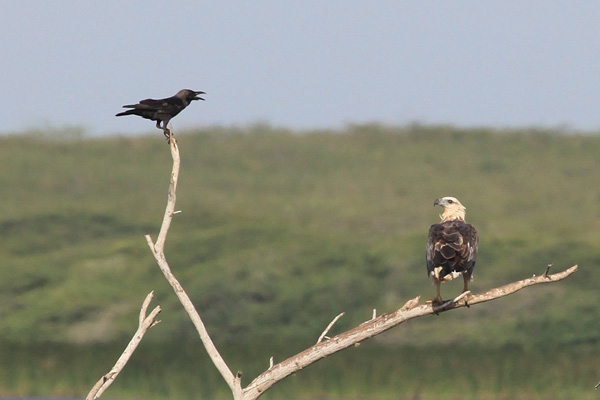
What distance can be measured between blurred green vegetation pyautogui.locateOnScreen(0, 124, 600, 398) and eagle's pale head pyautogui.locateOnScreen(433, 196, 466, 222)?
12.8 metres

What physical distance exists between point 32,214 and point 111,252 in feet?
17.9

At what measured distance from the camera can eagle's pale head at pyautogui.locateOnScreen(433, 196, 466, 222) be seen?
1091cm

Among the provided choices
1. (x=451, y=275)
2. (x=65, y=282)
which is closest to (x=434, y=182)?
(x=65, y=282)

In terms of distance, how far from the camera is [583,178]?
2199 inches

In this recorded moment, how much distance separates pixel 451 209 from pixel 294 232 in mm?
33158

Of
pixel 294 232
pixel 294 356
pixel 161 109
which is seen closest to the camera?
pixel 294 356

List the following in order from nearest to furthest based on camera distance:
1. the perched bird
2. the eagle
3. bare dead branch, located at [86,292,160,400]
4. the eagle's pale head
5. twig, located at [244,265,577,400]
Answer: twig, located at [244,265,577,400] < bare dead branch, located at [86,292,160,400] < the perched bird < the eagle < the eagle's pale head

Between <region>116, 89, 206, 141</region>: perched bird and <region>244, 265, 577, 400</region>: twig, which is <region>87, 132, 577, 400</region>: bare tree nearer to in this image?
<region>244, 265, 577, 400</region>: twig

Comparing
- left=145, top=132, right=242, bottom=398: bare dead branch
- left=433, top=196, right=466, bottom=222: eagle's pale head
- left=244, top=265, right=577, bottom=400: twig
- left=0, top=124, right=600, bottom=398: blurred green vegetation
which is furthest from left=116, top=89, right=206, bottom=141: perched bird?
left=0, top=124, right=600, bottom=398: blurred green vegetation

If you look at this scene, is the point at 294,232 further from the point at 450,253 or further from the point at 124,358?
the point at 124,358

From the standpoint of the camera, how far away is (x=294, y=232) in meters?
44.2

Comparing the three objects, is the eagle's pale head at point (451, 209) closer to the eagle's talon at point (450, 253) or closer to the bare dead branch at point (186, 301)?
the eagle's talon at point (450, 253)

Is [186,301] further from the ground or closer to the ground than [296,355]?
further from the ground

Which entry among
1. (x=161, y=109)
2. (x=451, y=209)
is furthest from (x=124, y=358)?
(x=451, y=209)
